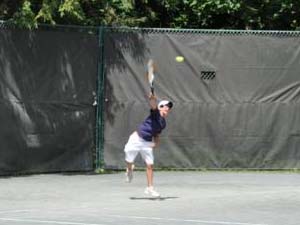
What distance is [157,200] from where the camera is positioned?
1138 centimetres

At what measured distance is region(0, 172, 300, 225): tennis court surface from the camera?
957 cm

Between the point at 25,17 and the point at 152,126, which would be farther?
the point at 25,17

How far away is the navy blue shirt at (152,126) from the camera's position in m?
11.8

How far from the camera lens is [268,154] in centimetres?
1570

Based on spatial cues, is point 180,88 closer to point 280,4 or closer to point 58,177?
point 58,177

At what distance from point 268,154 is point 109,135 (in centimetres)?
328

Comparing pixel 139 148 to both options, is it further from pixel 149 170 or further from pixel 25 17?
pixel 25 17

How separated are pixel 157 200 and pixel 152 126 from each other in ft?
3.88

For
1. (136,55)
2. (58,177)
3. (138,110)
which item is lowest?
(58,177)

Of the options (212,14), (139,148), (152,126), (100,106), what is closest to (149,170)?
(139,148)

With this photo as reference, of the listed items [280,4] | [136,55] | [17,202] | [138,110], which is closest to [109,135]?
[138,110]

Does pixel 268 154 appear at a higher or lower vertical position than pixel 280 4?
lower

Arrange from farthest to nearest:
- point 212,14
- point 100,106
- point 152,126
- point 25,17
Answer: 1. point 212,14
2. point 100,106
3. point 25,17
4. point 152,126

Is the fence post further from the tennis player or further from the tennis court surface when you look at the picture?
the tennis player
